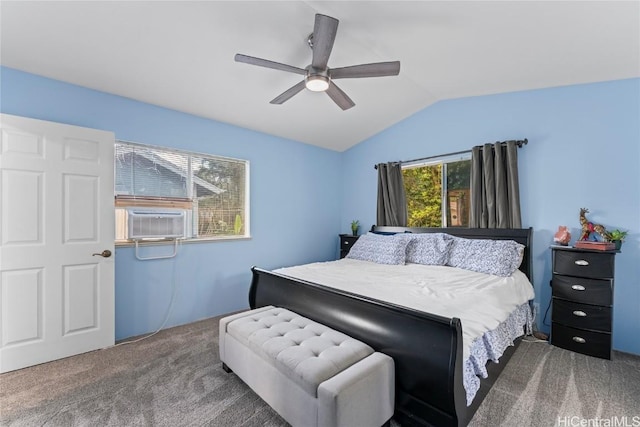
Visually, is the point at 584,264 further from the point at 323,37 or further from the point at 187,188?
the point at 187,188

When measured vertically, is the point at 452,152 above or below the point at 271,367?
above

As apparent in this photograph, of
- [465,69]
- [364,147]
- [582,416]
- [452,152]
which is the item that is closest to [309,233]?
[364,147]

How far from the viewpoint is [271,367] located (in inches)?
69.1

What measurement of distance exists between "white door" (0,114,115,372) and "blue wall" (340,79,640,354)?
13.2ft

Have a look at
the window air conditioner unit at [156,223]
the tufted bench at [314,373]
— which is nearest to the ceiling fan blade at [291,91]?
the window air conditioner unit at [156,223]

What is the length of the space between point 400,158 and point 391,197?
603 millimetres

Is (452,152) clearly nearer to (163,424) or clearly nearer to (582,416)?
(582,416)

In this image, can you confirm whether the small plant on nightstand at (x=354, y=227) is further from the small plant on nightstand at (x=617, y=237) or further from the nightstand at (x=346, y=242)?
the small plant on nightstand at (x=617, y=237)

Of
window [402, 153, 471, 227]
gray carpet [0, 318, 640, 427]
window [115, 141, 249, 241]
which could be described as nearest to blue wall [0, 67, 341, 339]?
window [115, 141, 249, 241]

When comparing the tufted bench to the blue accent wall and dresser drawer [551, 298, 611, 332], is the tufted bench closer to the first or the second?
the blue accent wall

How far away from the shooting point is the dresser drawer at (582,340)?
2561mm

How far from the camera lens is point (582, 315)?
267cm

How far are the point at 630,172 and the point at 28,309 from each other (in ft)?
17.8

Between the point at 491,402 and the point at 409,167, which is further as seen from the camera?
the point at 409,167
